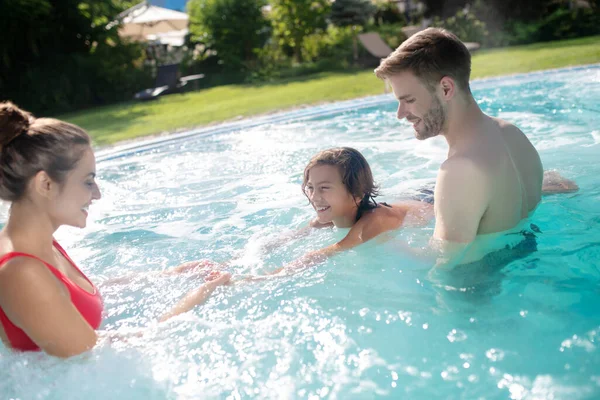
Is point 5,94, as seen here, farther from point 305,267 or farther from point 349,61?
point 305,267

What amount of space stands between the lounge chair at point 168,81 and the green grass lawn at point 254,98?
1204 mm

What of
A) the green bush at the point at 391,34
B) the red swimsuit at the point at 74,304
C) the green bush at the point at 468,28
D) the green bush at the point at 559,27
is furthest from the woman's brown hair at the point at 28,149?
the green bush at the point at 559,27

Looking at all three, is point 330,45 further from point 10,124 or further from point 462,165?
point 10,124

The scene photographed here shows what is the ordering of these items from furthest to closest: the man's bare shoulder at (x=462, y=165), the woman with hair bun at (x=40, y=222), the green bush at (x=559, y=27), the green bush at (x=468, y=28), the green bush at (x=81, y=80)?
the green bush at (x=468, y=28) < the green bush at (x=559, y=27) < the green bush at (x=81, y=80) < the man's bare shoulder at (x=462, y=165) < the woman with hair bun at (x=40, y=222)

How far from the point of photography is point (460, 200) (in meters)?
2.87

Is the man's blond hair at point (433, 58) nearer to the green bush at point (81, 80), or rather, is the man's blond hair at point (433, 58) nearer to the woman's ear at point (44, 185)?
the woman's ear at point (44, 185)

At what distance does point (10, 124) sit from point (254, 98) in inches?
472

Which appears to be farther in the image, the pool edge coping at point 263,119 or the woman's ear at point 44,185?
the pool edge coping at point 263,119

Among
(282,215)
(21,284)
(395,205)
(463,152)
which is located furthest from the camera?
(282,215)

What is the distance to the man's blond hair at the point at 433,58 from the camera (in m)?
2.96

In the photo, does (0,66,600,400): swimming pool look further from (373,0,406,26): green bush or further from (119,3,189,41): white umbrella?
(373,0,406,26): green bush

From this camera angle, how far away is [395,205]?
436cm

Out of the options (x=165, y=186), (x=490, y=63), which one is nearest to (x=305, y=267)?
(x=165, y=186)

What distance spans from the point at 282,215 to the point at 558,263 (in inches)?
107
